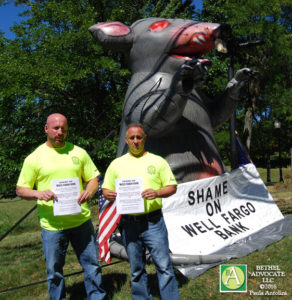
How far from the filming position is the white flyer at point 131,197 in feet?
8.19

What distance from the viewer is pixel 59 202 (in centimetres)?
256

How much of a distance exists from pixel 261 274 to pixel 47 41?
8684 millimetres

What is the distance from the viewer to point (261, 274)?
339 centimetres

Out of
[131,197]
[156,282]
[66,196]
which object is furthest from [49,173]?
[156,282]

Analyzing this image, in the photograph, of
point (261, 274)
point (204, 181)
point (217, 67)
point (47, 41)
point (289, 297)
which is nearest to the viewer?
point (289, 297)

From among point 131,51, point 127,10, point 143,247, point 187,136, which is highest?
point 127,10

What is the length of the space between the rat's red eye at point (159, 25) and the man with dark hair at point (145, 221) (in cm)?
226

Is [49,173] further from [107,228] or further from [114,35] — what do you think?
[114,35]

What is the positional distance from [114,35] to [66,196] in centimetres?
265

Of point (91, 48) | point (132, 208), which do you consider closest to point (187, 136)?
point (132, 208)

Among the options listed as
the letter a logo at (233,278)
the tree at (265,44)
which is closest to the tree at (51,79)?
the tree at (265,44)

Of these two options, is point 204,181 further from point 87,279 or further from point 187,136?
point 87,279

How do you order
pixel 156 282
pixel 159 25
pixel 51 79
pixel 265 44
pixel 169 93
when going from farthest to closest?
1. pixel 265 44
2. pixel 51 79
3. pixel 159 25
4. pixel 169 93
5. pixel 156 282

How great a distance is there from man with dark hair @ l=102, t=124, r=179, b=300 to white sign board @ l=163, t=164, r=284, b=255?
4.30ft
